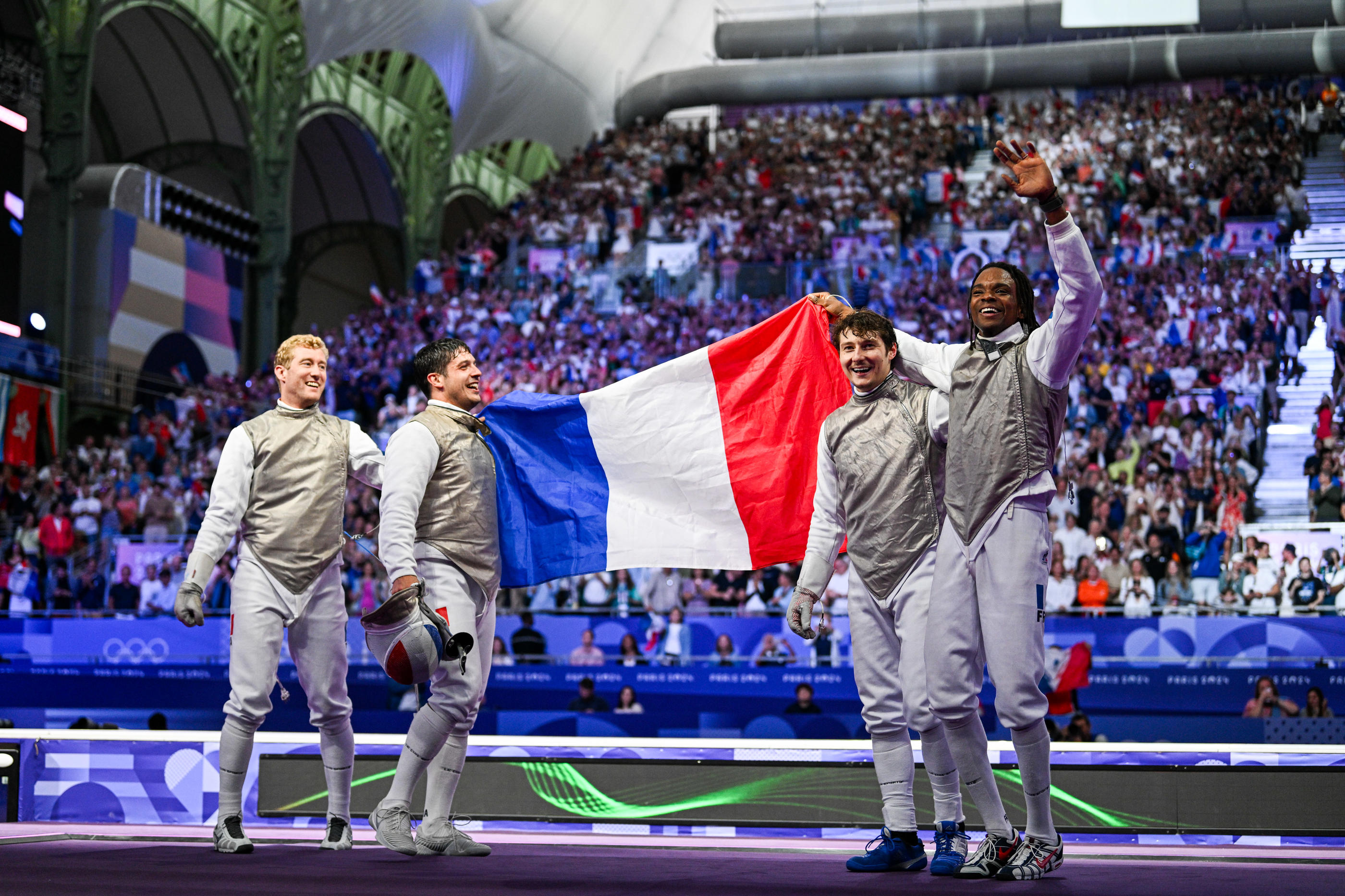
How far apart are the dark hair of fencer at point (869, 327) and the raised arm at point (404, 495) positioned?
1.53 metres

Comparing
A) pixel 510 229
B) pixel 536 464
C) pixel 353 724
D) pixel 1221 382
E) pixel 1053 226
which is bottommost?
pixel 353 724

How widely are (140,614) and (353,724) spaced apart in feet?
8.05

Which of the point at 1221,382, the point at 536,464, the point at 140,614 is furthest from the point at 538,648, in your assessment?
the point at 1221,382

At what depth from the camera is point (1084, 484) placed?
1241 cm

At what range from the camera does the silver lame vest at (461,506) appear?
16.0ft

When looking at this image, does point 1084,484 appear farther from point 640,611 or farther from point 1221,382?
point 640,611

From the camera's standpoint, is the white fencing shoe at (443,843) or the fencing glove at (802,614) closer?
the fencing glove at (802,614)

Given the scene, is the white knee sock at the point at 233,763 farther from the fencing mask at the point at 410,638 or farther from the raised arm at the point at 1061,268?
the raised arm at the point at 1061,268

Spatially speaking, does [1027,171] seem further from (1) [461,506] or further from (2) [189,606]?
(2) [189,606]

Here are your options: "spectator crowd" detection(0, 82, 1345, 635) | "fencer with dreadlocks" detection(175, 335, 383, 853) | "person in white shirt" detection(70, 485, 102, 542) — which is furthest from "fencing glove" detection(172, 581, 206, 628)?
"person in white shirt" detection(70, 485, 102, 542)

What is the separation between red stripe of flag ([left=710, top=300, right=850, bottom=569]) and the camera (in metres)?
5.45

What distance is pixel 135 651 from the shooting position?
459 inches

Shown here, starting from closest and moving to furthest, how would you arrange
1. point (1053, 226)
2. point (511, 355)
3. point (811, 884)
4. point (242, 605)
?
point (811, 884)
point (1053, 226)
point (242, 605)
point (511, 355)

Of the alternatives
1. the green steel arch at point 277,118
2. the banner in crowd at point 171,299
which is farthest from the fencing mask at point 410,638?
the banner in crowd at point 171,299
